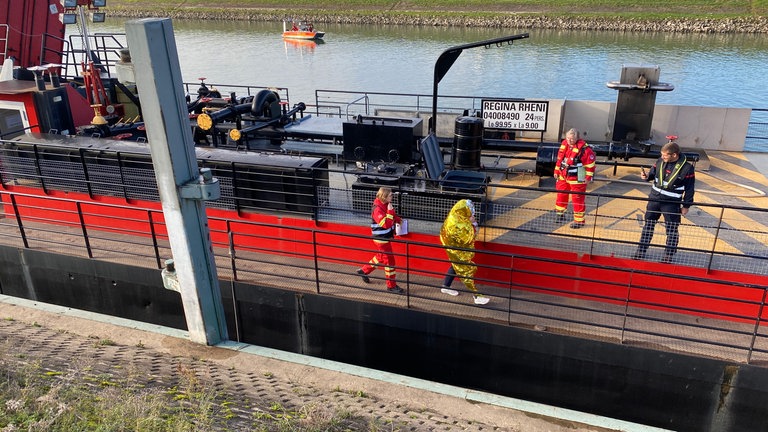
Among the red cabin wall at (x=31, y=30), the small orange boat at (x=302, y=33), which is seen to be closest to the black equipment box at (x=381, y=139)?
the red cabin wall at (x=31, y=30)

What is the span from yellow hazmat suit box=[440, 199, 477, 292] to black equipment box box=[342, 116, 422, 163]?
289 centimetres

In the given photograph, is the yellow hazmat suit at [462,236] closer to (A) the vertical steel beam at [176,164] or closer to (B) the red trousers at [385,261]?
(B) the red trousers at [385,261]

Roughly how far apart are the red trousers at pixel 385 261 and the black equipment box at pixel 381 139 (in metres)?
2.53

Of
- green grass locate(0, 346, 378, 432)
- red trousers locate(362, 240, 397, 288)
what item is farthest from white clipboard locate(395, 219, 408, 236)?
green grass locate(0, 346, 378, 432)

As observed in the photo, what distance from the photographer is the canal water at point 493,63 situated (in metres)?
31.7

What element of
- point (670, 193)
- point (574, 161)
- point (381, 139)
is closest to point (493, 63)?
point (381, 139)

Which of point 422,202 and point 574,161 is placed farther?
point 574,161

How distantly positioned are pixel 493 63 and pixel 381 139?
103 ft

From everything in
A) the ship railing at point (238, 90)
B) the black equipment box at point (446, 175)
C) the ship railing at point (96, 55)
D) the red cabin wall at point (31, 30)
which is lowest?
the ship railing at point (238, 90)

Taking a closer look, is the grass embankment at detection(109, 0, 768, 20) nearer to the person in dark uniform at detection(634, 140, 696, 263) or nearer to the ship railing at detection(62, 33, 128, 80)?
the ship railing at detection(62, 33, 128, 80)

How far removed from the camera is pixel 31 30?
16.1 meters

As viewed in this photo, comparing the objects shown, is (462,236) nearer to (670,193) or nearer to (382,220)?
A: (382,220)

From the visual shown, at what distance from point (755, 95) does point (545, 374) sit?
30.3 metres

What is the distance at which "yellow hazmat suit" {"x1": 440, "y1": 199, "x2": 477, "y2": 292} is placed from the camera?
287 inches
